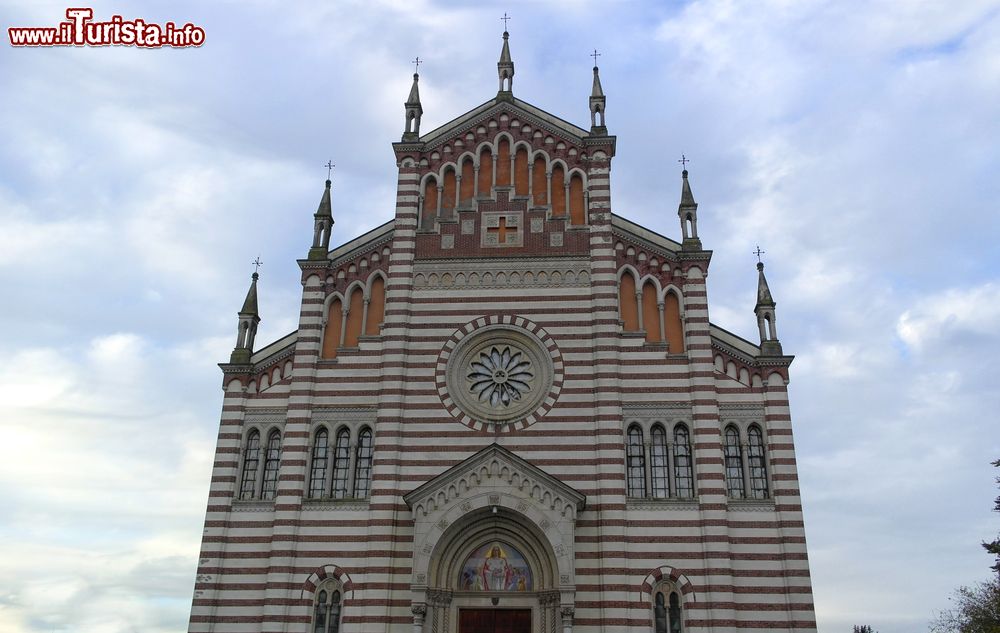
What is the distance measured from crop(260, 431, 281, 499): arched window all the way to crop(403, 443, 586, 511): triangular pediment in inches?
195

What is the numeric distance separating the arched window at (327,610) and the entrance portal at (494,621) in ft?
11.7

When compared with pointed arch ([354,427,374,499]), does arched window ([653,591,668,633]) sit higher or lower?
lower

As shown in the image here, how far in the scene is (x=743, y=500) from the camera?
2325 centimetres

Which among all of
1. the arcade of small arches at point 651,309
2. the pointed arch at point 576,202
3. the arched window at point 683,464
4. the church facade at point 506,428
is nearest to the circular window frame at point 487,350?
the church facade at point 506,428

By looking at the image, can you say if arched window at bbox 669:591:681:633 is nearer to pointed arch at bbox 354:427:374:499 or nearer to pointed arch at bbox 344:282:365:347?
pointed arch at bbox 354:427:374:499

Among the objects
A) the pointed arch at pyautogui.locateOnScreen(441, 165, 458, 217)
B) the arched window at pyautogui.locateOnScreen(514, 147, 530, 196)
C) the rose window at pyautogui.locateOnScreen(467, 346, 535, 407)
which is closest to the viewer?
the rose window at pyautogui.locateOnScreen(467, 346, 535, 407)

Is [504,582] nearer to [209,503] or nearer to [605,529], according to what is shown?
[605,529]

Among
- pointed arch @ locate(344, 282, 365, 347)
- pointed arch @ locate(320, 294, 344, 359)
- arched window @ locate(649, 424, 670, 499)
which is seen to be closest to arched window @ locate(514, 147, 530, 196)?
pointed arch @ locate(344, 282, 365, 347)

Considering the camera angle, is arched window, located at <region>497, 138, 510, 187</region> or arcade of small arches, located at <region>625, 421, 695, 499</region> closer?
arcade of small arches, located at <region>625, 421, 695, 499</region>

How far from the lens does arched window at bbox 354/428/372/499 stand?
2422 centimetres

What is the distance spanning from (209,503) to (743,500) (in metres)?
16.1

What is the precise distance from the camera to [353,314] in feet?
87.6

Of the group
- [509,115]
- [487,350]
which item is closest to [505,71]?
[509,115]

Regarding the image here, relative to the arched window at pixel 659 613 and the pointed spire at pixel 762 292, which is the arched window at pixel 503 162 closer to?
the pointed spire at pixel 762 292
